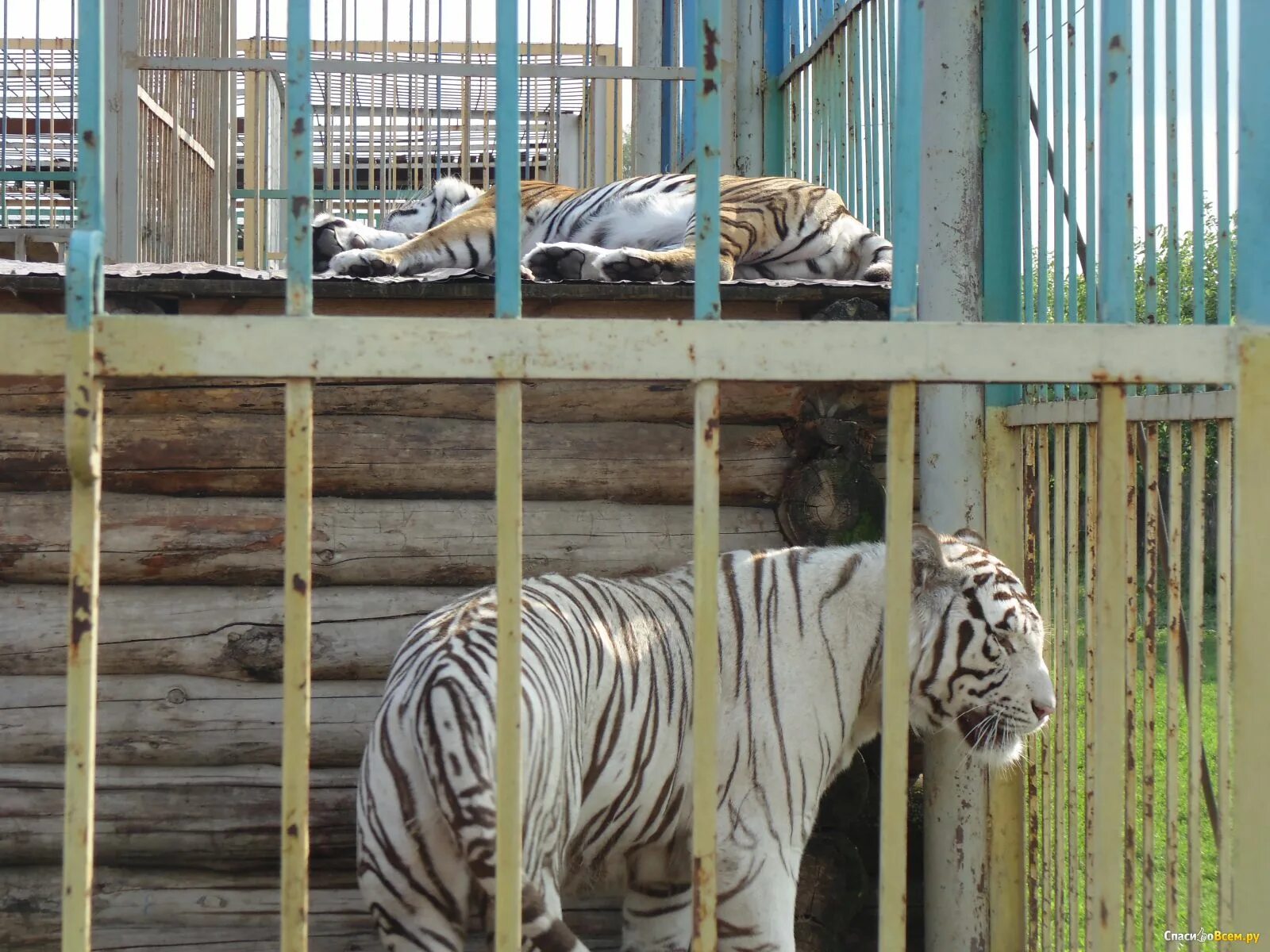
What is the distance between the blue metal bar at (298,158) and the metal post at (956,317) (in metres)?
2.34

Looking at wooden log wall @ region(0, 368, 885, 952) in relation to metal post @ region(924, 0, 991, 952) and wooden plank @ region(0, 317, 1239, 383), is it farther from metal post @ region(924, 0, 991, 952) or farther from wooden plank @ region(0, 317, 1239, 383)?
wooden plank @ region(0, 317, 1239, 383)

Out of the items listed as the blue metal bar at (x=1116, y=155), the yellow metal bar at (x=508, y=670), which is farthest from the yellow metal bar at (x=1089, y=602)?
the yellow metal bar at (x=508, y=670)

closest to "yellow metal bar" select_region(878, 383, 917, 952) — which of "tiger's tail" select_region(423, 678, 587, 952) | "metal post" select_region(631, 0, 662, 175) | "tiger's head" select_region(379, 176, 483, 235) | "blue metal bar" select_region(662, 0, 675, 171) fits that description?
"tiger's tail" select_region(423, 678, 587, 952)

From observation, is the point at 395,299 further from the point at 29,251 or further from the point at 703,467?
the point at 29,251

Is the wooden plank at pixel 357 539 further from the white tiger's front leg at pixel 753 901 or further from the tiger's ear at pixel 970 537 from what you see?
the white tiger's front leg at pixel 753 901

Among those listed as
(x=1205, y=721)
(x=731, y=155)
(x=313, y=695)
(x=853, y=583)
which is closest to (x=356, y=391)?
(x=313, y=695)

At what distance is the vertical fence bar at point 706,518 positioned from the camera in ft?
4.80

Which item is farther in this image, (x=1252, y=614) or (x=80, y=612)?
(x=1252, y=614)

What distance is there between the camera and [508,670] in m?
1.46

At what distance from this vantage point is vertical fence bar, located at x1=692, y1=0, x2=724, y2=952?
1.46 meters

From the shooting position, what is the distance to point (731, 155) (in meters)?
5.79

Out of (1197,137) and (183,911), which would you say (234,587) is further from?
(1197,137)

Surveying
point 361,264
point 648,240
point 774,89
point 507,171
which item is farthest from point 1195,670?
point 774,89

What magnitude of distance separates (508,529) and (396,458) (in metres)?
2.10
